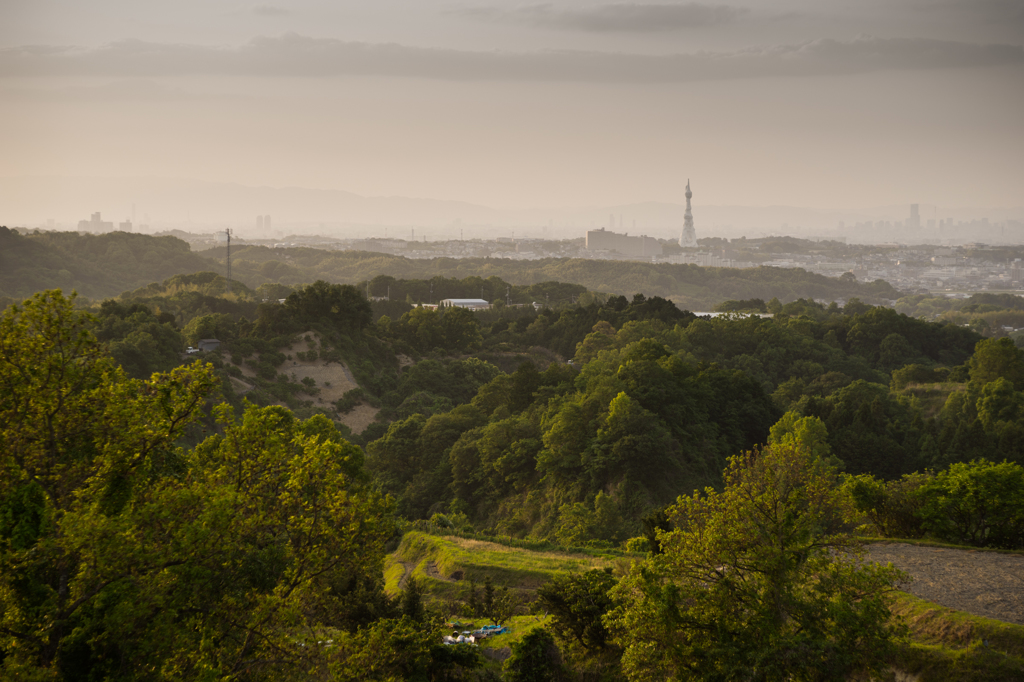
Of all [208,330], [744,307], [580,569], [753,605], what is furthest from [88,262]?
[753,605]

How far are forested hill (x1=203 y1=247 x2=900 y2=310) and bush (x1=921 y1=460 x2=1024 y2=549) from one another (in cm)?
13086

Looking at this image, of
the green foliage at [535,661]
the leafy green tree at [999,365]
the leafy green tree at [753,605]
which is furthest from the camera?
the leafy green tree at [999,365]

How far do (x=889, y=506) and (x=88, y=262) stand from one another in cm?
12984

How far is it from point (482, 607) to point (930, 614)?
10.3 m

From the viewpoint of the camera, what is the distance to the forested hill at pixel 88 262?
10581cm

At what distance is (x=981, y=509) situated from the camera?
17625 mm

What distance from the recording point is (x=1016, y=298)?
133 meters

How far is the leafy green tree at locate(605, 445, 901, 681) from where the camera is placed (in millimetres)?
10195

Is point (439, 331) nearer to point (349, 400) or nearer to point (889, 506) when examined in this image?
point (349, 400)

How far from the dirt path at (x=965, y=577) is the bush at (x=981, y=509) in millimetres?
1260

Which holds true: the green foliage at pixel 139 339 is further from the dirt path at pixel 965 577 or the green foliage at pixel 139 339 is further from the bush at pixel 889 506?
the dirt path at pixel 965 577

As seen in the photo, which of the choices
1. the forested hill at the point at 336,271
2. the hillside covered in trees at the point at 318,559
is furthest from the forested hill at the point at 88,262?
the hillside covered in trees at the point at 318,559

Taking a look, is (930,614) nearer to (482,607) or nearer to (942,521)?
(942,521)

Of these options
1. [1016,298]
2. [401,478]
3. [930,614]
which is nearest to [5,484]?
[930,614]
